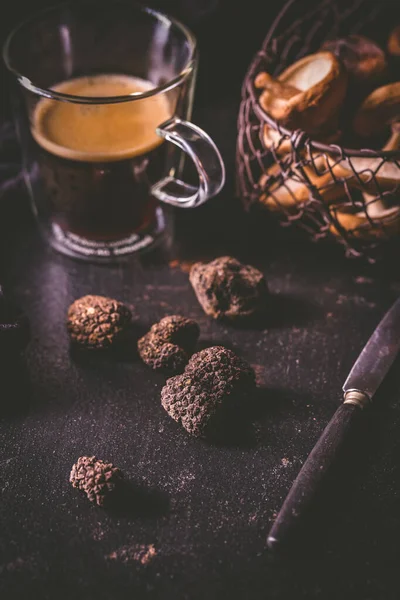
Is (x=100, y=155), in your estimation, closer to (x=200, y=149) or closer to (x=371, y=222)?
(x=200, y=149)

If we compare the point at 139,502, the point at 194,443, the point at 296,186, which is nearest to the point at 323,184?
the point at 296,186

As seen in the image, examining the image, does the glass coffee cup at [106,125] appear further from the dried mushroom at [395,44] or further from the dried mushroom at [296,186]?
the dried mushroom at [395,44]

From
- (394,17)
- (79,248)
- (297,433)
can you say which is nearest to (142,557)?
Answer: (297,433)

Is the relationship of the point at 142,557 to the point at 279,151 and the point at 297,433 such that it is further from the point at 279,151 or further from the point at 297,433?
the point at 279,151

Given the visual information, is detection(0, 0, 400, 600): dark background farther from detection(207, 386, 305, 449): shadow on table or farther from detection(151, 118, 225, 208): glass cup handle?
detection(151, 118, 225, 208): glass cup handle

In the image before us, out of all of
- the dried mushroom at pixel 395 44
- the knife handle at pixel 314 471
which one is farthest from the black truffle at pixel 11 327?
the dried mushroom at pixel 395 44

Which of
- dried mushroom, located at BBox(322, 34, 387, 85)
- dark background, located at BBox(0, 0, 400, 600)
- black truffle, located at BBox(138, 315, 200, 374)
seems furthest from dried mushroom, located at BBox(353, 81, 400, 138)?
black truffle, located at BBox(138, 315, 200, 374)
